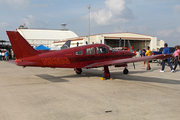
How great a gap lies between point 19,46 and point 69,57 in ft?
9.37

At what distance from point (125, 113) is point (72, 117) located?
1442 millimetres

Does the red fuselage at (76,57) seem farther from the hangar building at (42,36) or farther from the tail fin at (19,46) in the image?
the hangar building at (42,36)

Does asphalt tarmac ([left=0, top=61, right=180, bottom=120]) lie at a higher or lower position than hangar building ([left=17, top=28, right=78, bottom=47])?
lower

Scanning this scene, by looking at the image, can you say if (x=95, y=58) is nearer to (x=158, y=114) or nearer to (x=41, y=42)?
(x=158, y=114)

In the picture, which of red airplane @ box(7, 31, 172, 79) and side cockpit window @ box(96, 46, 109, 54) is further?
side cockpit window @ box(96, 46, 109, 54)

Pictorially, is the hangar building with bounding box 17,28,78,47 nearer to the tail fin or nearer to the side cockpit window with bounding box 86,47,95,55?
the side cockpit window with bounding box 86,47,95,55

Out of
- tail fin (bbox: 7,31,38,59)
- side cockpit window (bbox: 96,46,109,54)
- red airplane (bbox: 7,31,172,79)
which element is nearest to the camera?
tail fin (bbox: 7,31,38,59)

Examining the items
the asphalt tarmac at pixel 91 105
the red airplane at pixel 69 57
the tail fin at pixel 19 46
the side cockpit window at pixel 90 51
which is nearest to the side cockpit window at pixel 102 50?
the red airplane at pixel 69 57

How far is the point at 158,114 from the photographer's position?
4516 millimetres

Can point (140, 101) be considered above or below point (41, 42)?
below

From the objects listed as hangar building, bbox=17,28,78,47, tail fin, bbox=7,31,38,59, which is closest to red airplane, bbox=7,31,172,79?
tail fin, bbox=7,31,38,59

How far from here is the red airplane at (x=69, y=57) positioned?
911cm

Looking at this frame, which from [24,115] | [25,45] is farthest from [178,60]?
[24,115]

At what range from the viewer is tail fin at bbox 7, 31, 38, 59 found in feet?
29.5
